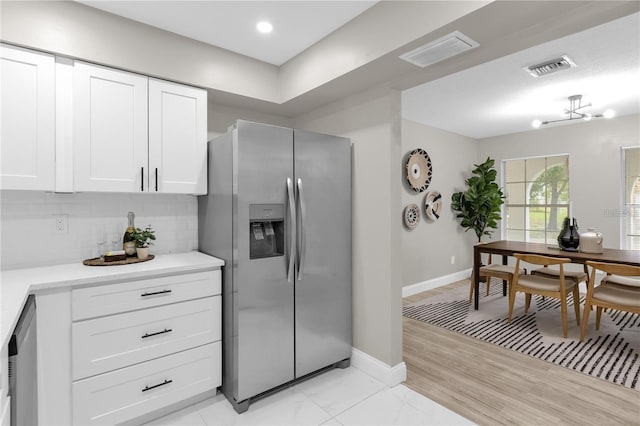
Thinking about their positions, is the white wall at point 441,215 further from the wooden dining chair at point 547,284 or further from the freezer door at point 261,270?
the freezer door at point 261,270

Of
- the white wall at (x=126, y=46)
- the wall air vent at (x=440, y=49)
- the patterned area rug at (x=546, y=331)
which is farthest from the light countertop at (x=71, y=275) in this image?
the patterned area rug at (x=546, y=331)

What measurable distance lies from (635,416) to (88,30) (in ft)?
13.9

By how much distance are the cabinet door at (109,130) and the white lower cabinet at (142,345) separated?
2.41ft

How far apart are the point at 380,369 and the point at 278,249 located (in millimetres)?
1209

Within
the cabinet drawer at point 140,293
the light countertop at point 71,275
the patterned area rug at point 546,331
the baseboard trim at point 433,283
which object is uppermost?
the light countertop at point 71,275

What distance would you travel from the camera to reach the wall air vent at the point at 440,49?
1826 mm

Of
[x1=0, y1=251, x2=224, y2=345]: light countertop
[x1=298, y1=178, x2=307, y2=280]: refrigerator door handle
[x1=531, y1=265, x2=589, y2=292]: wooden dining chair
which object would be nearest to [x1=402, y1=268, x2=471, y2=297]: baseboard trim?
[x1=531, y1=265, x2=589, y2=292]: wooden dining chair

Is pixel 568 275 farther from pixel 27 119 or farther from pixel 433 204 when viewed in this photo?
pixel 27 119

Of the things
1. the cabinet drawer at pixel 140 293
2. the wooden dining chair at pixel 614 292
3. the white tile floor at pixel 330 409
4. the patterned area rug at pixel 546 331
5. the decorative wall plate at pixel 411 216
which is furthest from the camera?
the decorative wall plate at pixel 411 216

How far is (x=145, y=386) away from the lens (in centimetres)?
196

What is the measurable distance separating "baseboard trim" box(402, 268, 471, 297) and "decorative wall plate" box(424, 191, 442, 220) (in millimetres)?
1023

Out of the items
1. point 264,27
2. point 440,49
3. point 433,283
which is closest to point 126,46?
point 264,27

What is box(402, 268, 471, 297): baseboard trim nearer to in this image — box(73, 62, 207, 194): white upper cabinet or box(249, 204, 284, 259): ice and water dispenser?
box(249, 204, 284, 259): ice and water dispenser

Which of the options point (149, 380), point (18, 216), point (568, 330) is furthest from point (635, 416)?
point (18, 216)
